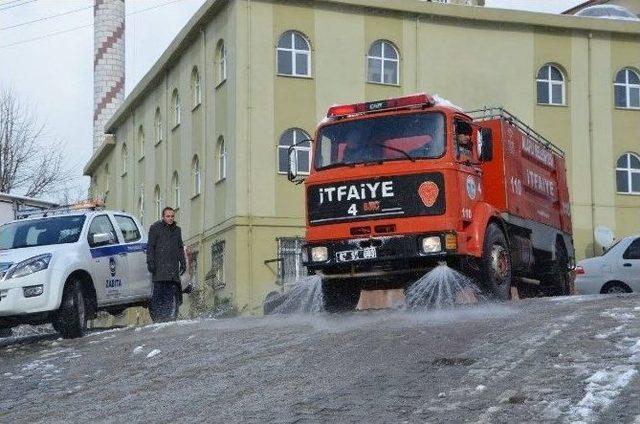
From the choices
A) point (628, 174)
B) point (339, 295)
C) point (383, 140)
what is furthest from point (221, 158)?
point (383, 140)

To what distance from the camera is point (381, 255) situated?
15031 mm

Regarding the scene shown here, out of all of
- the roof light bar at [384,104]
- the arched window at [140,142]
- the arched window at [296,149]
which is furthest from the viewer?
the arched window at [140,142]

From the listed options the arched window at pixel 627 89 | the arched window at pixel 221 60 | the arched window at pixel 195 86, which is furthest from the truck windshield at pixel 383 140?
the arched window at pixel 627 89

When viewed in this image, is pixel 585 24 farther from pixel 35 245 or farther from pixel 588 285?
pixel 35 245

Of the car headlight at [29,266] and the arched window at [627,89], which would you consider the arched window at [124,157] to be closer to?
the arched window at [627,89]

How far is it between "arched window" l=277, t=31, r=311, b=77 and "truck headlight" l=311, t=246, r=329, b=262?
57.2 ft

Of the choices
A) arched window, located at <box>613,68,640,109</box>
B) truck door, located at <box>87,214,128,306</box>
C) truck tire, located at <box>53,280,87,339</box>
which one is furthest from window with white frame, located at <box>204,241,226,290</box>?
truck tire, located at <box>53,280,87,339</box>

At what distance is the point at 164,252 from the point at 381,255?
3965 mm

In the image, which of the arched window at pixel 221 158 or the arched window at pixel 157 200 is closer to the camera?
the arched window at pixel 221 158

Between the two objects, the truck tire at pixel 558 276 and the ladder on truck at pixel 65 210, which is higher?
the ladder on truck at pixel 65 210

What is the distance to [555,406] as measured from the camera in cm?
802

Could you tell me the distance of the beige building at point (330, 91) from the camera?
3169 centimetres

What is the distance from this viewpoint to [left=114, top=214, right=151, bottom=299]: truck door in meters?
17.9

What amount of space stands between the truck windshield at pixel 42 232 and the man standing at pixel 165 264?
1.14 m
